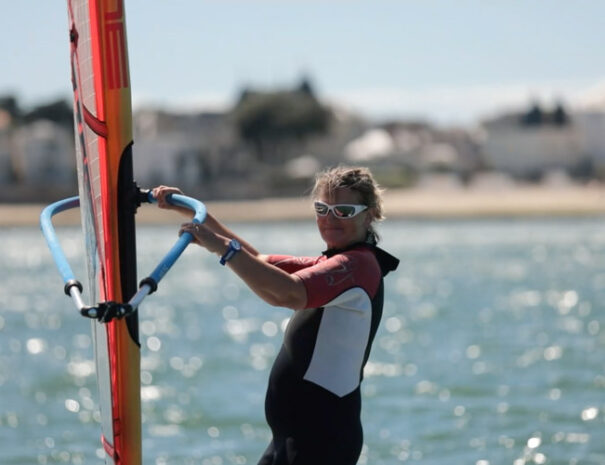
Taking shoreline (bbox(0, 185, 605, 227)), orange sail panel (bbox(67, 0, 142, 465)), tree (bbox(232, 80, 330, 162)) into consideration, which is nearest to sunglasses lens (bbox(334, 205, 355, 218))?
orange sail panel (bbox(67, 0, 142, 465))

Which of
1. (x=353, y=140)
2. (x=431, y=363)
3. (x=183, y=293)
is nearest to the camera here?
(x=431, y=363)

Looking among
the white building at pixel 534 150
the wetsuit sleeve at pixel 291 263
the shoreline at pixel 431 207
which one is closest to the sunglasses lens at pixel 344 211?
the wetsuit sleeve at pixel 291 263

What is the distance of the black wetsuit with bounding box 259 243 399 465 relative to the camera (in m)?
3.62

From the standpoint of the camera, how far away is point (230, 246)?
3.36m

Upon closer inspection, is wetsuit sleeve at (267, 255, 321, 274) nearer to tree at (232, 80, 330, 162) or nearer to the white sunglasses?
the white sunglasses

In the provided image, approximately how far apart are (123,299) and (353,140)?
8063 cm

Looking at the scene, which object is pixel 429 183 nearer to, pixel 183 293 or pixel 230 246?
pixel 183 293

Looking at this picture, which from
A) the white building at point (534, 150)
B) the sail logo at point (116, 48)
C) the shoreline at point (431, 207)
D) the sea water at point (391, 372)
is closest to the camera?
the sail logo at point (116, 48)

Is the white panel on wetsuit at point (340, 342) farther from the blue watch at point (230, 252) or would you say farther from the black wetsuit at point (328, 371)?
the blue watch at point (230, 252)

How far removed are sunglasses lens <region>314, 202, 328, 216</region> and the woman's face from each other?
0.01 meters

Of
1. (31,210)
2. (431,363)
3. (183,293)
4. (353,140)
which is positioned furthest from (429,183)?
(431,363)

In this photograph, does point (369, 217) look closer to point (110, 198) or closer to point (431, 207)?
point (110, 198)

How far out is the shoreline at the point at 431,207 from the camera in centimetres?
5553

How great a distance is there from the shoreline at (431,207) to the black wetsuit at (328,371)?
48.7m
